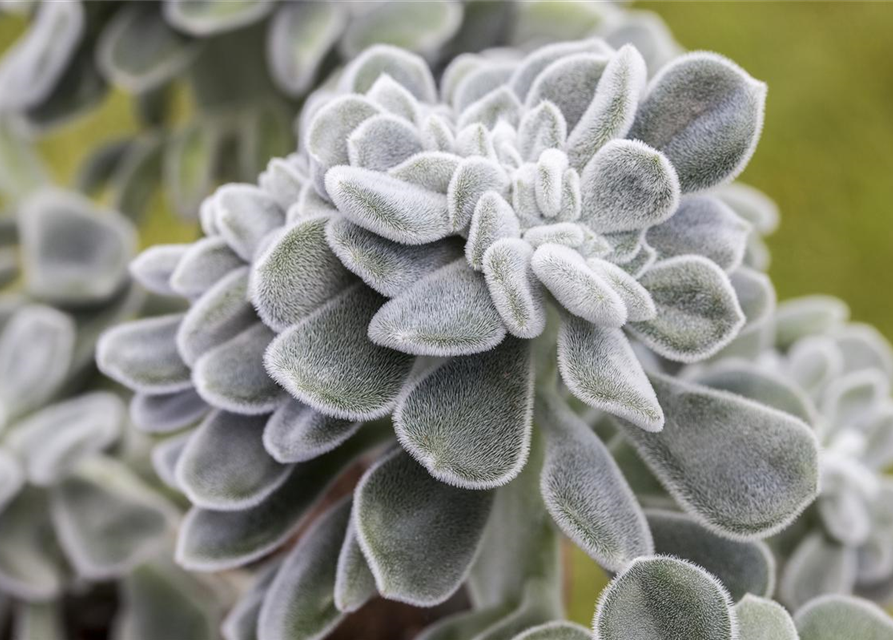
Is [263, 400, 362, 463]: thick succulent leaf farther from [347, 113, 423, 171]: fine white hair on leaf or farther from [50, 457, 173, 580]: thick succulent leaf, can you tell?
[50, 457, 173, 580]: thick succulent leaf

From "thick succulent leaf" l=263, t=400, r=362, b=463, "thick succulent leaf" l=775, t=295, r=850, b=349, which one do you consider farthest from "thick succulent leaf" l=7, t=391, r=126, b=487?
"thick succulent leaf" l=775, t=295, r=850, b=349

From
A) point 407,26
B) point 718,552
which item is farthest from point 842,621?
point 407,26

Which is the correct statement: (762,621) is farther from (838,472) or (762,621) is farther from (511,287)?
(838,472)

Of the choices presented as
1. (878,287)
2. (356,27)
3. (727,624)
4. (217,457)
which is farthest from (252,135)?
(878,287)

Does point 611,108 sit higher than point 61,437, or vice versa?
point 611,108

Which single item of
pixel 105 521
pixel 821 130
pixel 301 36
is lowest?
pixel 821 130

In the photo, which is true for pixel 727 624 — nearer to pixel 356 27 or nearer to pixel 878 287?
pixel 356 27

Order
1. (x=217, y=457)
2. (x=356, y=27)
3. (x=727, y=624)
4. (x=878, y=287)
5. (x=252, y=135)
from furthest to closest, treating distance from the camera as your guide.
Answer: (x=878, y=287) < (x=252, y=135) < (x=356, y=27) < (x=217, y=457) < (x=727, y=624)
